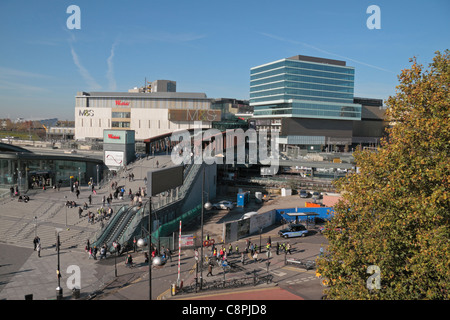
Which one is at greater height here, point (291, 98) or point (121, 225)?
point (291, 98)

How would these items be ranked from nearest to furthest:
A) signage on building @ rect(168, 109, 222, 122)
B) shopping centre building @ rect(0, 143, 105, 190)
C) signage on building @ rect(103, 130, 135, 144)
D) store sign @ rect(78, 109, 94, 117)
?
shopping centre building @ rect(0, 143, 105, 190) → signage on building @ rect(103, 130, 135, 144) → signage on building @ rect(168, 109, 222, 122) → store sign @ rect(78, 109, 94, 117)

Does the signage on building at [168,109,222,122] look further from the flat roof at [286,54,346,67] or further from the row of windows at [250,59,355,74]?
the flat roof at [286,54,346,67]

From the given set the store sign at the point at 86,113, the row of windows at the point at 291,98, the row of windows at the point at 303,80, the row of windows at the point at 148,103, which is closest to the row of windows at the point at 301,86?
the row of windows at the point at 303,80

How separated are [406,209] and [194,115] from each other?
242ft

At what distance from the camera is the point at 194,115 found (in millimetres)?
82438

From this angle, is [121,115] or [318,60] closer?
[121,115]

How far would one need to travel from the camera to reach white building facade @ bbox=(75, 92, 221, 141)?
8275 cm

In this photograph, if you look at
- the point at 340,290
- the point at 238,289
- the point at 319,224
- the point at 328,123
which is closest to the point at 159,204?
the point at 238,289

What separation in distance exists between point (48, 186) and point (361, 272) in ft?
136

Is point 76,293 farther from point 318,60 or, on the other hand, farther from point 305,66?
point 318,60

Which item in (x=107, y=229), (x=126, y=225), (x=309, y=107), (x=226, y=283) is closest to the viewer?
(x=226, y=283)

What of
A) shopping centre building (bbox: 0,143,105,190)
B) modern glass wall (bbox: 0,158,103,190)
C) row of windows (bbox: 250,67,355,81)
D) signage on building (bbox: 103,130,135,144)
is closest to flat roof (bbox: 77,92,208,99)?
row of windows (bbox: 250,67,355,81)

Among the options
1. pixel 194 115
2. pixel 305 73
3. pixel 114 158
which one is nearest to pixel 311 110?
pixel 305 73

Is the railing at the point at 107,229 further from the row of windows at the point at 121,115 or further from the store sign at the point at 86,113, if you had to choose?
the store sign at the point at 86,113
